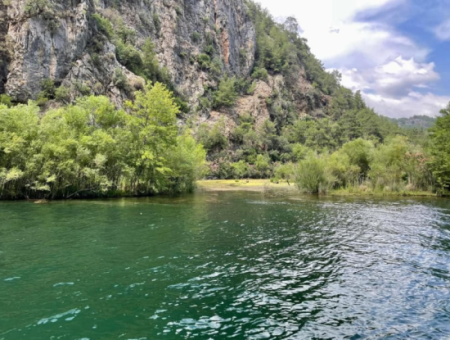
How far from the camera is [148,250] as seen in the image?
17047 mm

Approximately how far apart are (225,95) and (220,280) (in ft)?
393

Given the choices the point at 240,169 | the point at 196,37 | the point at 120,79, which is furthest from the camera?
the point at 196,37

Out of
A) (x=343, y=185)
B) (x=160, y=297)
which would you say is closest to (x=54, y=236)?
(x=160, y=297)

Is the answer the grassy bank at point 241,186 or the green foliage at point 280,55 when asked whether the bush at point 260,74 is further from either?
the grassy bank at point 241,186

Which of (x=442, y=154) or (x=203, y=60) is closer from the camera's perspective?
(x=442, y=154)

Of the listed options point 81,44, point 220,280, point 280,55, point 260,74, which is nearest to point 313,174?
point 220,280

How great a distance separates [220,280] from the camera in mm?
12867

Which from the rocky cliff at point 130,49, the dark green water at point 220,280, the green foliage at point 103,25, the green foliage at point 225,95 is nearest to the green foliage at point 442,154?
the dark green water at point 220,280

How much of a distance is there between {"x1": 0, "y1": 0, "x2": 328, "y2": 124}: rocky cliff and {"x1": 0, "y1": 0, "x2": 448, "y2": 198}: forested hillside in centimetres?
30

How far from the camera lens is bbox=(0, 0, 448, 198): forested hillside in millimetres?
38906

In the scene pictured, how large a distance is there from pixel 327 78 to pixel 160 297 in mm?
201701

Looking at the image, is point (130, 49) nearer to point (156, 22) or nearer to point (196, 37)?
point (156, 22)

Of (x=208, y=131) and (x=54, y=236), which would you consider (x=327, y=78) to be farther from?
(x=54, y=236)

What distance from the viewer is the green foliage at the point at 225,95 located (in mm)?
126500
